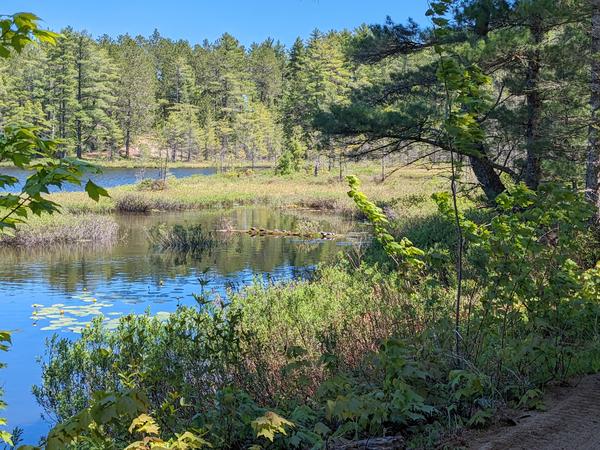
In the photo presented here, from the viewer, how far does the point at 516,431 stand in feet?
13.6

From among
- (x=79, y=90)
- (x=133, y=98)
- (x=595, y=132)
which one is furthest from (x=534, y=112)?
(x=133, y=98)

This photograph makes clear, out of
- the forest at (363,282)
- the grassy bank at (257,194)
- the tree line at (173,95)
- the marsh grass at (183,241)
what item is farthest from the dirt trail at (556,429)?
the tree line at (173,95)

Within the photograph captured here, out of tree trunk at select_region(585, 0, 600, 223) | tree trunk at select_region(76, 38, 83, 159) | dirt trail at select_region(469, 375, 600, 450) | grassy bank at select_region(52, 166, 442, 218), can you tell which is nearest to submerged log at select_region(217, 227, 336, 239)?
grassy bank at select_region(52, 166, 442, 218)

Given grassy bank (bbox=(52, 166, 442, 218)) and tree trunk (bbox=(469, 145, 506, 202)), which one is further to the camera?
grassy bank (bbox=(52, 166, 442, 218))

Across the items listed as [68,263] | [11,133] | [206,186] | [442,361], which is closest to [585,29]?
[442,361]

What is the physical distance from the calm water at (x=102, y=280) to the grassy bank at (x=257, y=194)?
22.4ft

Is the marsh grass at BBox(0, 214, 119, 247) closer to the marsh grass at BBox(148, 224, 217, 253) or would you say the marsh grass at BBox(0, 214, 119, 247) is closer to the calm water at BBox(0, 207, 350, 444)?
the calm water at BBox(0, 207, 350, 444)

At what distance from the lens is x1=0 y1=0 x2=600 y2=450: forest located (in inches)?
164

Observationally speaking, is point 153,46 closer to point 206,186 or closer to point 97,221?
point 206,186

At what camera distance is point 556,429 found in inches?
165

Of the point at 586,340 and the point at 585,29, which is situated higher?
the point at 585,29

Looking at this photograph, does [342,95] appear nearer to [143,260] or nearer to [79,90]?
[79,90]

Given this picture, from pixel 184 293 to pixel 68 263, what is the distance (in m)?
6.22

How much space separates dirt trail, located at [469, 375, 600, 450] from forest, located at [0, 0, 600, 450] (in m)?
0.02
